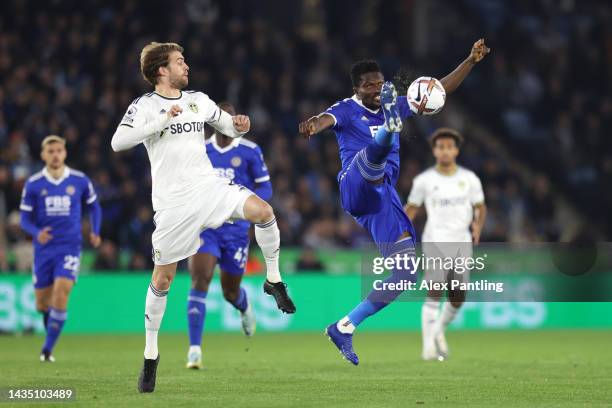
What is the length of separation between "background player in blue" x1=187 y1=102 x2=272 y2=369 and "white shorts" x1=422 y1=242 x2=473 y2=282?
2.36 m

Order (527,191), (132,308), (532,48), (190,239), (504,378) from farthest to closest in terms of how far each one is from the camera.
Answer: (532,48)
(527,191)
(132,308)
(504,378)
(190,239)

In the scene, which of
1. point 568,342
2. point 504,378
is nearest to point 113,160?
A: point 568,342

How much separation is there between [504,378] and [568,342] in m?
6.06

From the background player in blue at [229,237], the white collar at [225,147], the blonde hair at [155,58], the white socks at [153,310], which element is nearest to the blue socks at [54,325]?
the background player in blue at [229,237]

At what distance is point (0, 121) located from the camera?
63.6 ft

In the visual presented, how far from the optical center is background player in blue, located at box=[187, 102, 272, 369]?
12.2 m

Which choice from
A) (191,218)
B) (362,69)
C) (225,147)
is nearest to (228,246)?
(225,147)

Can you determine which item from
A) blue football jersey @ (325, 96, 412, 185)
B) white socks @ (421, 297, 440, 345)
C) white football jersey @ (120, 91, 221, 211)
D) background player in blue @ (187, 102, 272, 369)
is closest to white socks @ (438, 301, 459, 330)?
white socks @ (421, 297, 440, 345)

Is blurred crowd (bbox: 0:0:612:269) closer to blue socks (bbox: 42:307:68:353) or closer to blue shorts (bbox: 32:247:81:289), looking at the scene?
blue shorts (bbox: 32:247:81:289)

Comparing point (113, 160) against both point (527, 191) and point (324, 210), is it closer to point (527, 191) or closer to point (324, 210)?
point (324, 210)

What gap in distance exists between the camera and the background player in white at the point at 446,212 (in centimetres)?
1349

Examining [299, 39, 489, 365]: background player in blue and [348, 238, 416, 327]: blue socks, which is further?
[348, 238, 416, 327]: blue socks

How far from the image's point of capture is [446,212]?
1371cm

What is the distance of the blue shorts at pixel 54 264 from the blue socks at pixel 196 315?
200 cm
